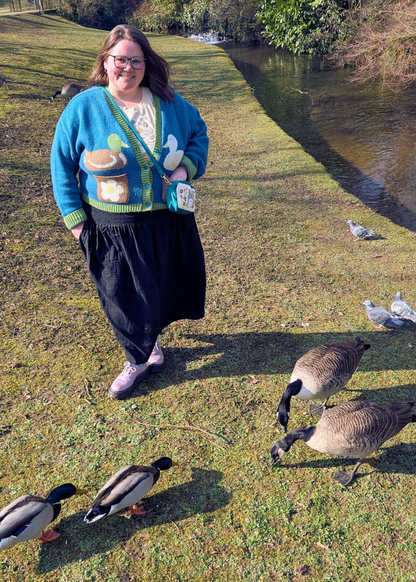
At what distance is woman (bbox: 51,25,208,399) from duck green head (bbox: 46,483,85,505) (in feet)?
3.23

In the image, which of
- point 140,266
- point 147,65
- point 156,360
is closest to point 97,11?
point 147,65

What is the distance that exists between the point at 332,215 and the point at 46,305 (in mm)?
4578

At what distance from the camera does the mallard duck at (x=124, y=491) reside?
2572mm

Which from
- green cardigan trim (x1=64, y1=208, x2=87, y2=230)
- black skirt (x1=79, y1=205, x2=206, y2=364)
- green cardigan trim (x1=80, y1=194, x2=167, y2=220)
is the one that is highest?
green cardigan trim (x1=80, y1=194, x2=167, y2=220)

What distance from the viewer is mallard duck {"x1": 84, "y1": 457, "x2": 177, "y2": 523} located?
257cm

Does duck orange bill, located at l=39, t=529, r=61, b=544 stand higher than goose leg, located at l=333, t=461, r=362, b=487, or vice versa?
duck orange bill, located at l=39, t=529, r=61, b=544

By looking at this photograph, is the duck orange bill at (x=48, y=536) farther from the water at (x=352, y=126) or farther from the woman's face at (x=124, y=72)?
the water at (x=352, y=126)

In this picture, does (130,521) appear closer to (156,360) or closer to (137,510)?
(137,510)

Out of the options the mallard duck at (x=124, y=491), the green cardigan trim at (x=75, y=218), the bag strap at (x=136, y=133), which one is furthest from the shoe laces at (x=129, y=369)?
the bag strap at (x=136, y=133)

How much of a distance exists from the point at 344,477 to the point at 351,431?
32 centimetres

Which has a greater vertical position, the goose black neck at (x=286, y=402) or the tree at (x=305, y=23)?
the tree at (x=305, y=23)

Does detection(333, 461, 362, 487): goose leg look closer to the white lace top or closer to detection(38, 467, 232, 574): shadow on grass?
detection(38, 467, 232, 574): shadow on grass

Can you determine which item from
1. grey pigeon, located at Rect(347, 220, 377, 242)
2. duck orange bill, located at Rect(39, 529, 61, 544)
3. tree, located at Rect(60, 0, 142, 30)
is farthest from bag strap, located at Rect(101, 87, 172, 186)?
tree, located at Rect(60, 0, 142, 30)

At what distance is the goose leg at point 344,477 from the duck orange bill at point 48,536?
168 cm
